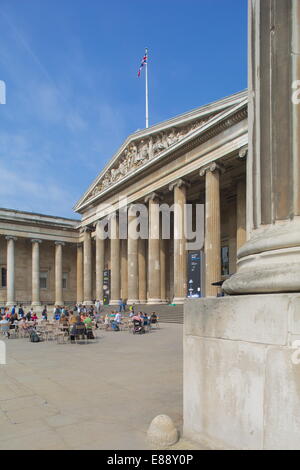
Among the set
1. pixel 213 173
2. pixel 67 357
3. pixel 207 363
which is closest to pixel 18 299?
pixel 213 173

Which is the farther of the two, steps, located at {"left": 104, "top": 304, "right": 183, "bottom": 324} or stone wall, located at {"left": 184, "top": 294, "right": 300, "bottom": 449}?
steps, located at {"left": 104, "top": 304, "right": 183, "bottom": 324}

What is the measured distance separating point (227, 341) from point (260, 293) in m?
0.62

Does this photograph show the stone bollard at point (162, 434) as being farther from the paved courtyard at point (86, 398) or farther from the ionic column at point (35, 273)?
the ionic column at point (35, 273)

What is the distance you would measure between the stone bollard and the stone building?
1622cm

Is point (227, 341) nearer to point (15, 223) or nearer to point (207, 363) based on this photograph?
point (207, 363)

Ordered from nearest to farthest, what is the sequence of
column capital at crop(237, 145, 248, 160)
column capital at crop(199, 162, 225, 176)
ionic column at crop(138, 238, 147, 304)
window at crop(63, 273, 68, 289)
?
column capital at crop(237, 145, 248, 160), column capital at crop(199, 162, 225, 176), ionic column at crop(138, 238, 147, 304), window at crop(63, 273, 68, 289)

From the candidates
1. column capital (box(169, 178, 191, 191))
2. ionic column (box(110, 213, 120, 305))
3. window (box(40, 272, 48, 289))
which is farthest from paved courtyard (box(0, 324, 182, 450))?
window (box(40, 272, 48, 289))

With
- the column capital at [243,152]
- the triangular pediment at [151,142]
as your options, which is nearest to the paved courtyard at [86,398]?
the column capital at [243,152]

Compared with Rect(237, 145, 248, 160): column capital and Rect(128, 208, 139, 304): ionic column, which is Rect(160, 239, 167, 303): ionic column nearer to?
Rect(128, 208, 139, 304): ionic column

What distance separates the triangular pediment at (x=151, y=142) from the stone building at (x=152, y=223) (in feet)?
0.32

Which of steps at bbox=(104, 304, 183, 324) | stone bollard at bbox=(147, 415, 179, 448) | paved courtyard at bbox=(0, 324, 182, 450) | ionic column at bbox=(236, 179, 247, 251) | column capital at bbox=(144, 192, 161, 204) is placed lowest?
steps at bbox=(104, 304, 183, 324)

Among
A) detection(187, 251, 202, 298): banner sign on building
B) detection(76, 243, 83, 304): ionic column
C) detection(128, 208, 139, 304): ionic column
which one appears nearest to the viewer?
detection(187, 251, 202, 298): banner sign on building

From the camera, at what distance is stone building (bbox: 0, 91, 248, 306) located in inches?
1059

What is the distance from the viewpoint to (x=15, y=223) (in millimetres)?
49594
